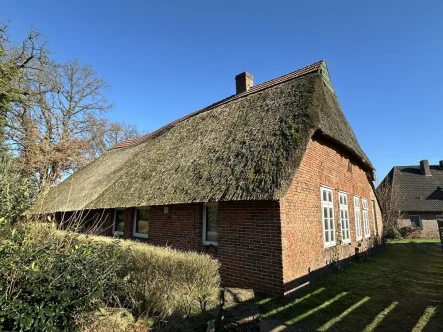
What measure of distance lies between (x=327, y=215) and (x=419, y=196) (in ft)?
90.5

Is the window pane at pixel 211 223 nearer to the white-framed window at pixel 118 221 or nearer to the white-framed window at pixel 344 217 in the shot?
the white-framed window at pixel 344 217

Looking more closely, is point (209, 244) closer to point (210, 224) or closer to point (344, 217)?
point (210, 224)

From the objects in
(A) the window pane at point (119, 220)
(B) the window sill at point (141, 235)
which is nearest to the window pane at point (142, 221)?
(B) the window sill at point (141, 235)

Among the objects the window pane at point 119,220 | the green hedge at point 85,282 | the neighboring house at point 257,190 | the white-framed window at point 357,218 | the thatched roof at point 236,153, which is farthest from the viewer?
the window pane at point 119,220

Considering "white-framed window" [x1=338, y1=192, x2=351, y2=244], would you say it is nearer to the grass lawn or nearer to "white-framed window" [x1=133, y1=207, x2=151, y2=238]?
the grass lawn

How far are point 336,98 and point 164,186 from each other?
9.38m

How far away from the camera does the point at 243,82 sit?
539 inches

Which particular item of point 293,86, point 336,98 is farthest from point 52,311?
point 336,98

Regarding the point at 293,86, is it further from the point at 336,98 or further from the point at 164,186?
the point at 164,186

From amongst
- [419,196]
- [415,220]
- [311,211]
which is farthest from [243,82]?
[419,196]

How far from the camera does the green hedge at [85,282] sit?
3.19m

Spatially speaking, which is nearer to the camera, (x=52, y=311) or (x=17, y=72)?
(x=52, y=311)

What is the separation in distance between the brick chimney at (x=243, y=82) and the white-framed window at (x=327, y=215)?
273 inches

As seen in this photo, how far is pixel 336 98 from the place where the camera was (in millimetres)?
12773
